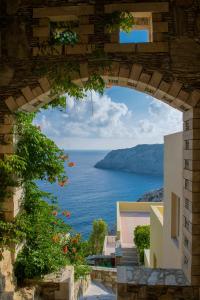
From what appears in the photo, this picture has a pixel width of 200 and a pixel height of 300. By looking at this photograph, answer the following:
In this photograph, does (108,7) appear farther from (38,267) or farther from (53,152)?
(38,267)

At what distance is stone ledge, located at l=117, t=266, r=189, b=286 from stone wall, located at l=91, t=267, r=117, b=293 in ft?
14.2

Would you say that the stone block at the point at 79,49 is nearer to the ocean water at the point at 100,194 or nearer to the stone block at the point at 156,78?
the stone block at the point at 156,78

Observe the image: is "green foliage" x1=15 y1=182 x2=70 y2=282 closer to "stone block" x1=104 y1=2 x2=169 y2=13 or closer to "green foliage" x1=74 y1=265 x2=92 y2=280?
"green foliage" x1=74 y1=265 x2=92 y2=280

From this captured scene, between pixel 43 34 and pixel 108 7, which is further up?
pixel 108 7

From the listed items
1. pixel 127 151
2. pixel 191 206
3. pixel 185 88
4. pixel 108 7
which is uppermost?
pixel 127 151

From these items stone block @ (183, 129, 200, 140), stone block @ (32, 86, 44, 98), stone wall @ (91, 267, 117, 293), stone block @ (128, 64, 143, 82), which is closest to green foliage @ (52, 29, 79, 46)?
stone block @ (32, 86, 44, 98)

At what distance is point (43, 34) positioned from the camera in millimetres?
5129

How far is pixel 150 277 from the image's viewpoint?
493 cm

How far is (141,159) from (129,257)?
365 ft

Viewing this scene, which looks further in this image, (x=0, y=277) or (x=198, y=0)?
(x=198, y=0)

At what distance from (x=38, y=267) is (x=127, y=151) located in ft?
407

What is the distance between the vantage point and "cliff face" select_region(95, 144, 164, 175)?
11481cm

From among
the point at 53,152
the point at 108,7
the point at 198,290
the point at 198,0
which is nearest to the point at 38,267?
the point at 53,152

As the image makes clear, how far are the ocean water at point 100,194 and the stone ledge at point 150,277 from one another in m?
51.7
